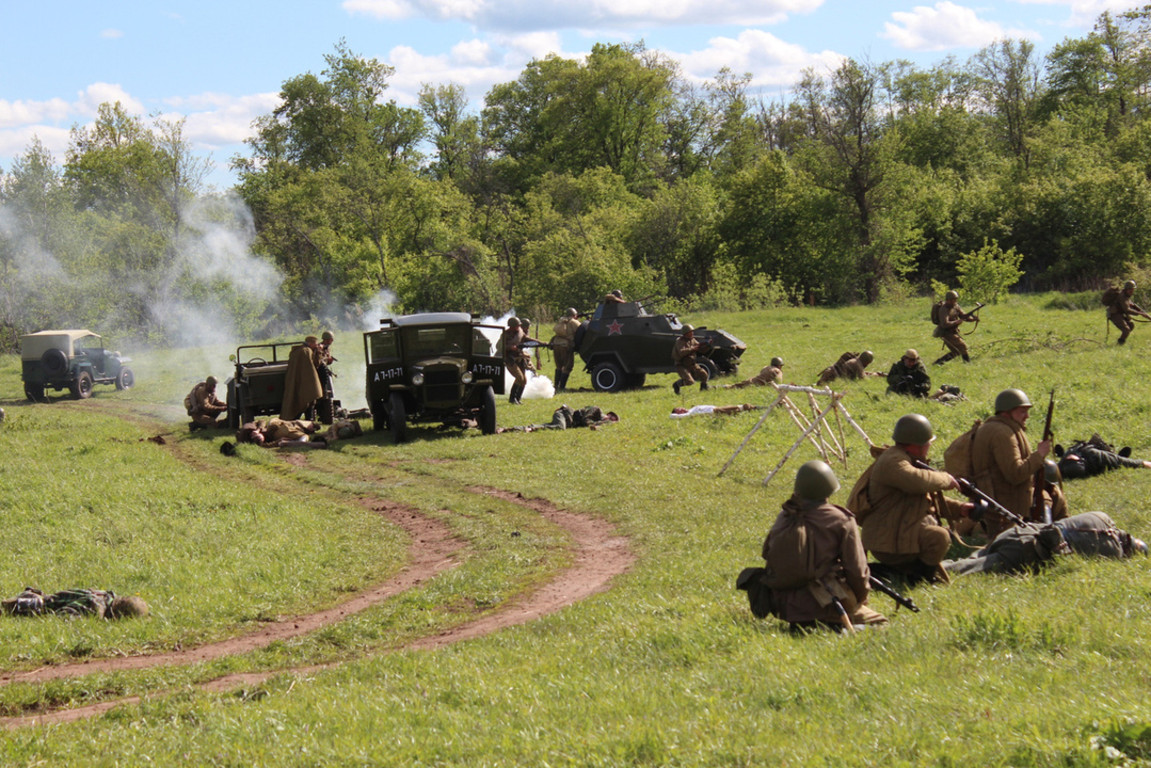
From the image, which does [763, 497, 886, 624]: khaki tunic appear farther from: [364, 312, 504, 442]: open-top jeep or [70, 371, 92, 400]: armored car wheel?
[70, 371, 92, 400]: armored car wheel

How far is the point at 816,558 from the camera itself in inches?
268

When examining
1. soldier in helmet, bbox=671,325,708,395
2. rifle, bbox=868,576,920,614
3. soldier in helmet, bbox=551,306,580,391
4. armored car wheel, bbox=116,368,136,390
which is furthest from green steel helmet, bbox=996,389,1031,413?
armored car wheel, bbox=116,368,136,390

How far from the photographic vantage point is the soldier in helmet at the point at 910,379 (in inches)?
793

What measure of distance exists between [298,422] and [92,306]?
36094mm

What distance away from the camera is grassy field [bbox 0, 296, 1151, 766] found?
5.21 m

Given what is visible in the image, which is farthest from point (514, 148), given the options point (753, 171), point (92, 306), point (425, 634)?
point (425, 634)

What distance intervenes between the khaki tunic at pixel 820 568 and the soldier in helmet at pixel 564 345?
1919 centimetres

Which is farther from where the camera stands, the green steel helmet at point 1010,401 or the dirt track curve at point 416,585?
the green steel helmet at point 1010,401

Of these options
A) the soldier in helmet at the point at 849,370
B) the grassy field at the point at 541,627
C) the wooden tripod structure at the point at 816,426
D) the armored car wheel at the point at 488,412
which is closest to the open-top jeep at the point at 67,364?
the grassy field at the point at 541,627

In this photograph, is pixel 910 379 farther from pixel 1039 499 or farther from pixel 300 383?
pixel 300 383

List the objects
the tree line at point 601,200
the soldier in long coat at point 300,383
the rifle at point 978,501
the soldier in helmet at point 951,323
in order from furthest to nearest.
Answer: the tree line at point 601,200
the soldier in helmet at point 951,323
the soldier in long coat at point 300,383
the rifle at point 978,501

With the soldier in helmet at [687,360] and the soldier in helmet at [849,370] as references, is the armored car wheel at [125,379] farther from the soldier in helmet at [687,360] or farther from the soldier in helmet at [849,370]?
the soldier in helmet at [849,370]

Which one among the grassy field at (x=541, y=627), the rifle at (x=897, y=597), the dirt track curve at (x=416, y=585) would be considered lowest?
the dirt track curve at (x=416, y=585)

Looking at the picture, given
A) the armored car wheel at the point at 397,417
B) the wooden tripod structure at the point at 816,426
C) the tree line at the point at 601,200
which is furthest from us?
the tree line at the point at 601,200
